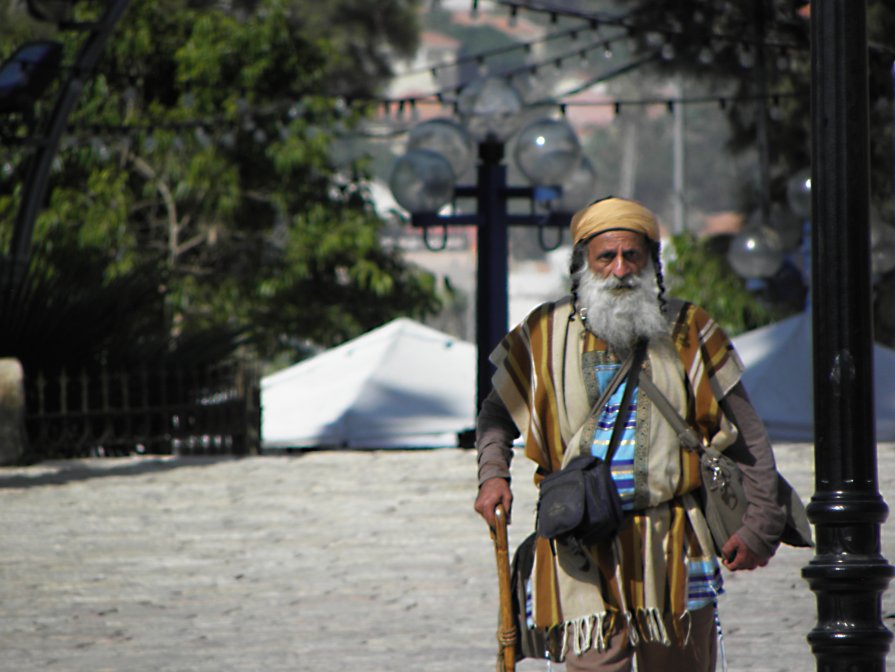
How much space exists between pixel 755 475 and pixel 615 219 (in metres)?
0.63

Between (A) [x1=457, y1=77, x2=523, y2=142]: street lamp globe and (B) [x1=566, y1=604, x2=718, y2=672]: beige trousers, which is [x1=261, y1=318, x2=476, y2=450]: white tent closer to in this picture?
(A) [x1=457, y1=77, x2=523, y2=142]: street lamp globe

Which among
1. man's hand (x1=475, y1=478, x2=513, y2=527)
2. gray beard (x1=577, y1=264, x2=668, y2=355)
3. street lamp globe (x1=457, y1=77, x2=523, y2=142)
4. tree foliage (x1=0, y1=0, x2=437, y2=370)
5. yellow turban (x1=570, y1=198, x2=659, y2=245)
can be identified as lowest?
man's hand (x1=475, y1=478, x2=513, y2=527)

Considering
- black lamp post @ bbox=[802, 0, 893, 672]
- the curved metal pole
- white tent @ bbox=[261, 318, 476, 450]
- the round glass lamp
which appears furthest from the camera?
the round glass lamp

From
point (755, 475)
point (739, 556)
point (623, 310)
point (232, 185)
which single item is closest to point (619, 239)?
point (623, 310)

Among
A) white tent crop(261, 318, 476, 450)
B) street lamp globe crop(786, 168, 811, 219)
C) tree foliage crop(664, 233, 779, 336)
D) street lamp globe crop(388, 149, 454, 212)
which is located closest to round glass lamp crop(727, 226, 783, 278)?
street lamp globe crop(786, 168, 811, 219)

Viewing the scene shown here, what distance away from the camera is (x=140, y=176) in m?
24.1

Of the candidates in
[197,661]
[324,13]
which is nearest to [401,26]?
[324,13]

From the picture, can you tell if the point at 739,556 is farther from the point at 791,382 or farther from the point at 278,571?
the point at 791,382

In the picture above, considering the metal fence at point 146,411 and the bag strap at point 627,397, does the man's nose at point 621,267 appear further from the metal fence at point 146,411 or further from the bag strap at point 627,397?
the metal fence at point 146,411

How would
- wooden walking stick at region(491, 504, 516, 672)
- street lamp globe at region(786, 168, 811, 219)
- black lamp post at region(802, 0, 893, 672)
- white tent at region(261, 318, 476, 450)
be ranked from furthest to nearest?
1. street lamp globe at region(786, 168, 811, 219)
2. white tent at region(261, 318, 476, 450)
3. black lamp post at region(802, 0, 893, 672)
4. wooden walking stick at region(491, 504, 516, 672)

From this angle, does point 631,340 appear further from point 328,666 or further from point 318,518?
point 318,518

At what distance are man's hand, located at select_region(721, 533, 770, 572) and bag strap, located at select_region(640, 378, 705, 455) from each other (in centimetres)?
20

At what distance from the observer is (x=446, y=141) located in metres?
11.6

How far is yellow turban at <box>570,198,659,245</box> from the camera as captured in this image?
3.62 metres
